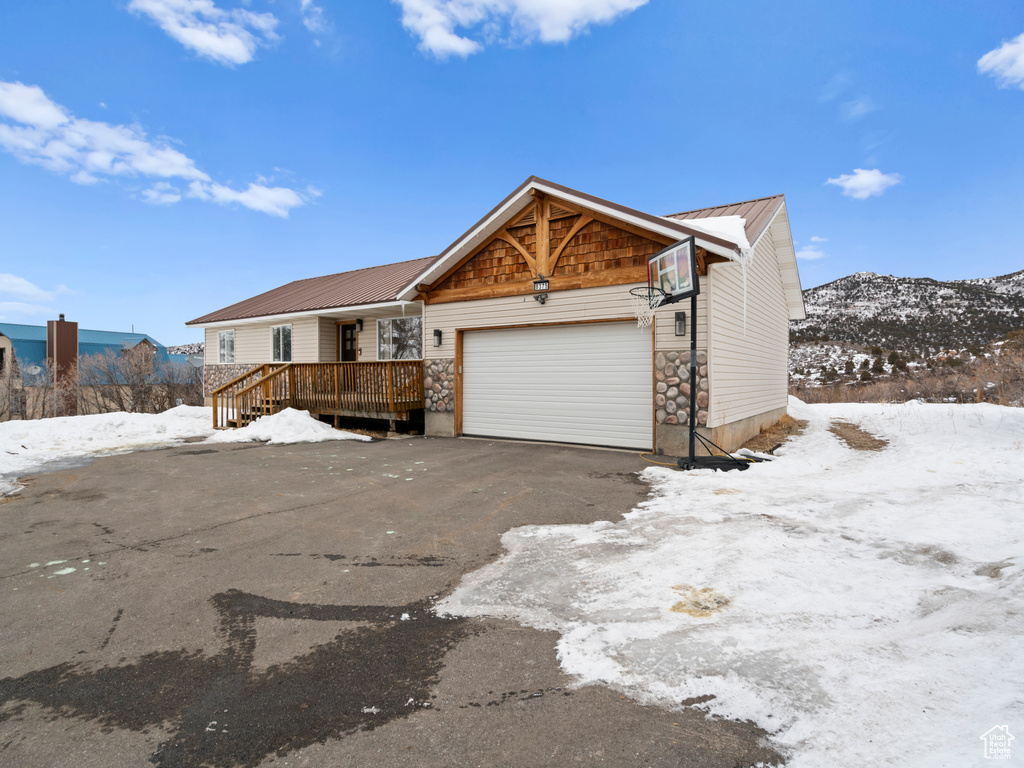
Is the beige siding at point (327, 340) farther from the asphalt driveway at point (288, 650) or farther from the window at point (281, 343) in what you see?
the asphalt driveway at point (288, 650)

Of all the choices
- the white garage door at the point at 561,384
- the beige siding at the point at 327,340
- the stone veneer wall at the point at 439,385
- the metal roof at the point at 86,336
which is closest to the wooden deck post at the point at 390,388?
the stone veneer wall at the point at 439,385

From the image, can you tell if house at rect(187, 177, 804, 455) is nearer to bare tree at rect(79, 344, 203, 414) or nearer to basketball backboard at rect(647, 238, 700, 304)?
basketball backboard at rect(647, 238, 700, 304)

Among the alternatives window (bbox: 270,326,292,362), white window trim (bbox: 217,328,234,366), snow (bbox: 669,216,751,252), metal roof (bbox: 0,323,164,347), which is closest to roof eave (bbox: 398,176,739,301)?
snow (bbox: 669,216,751,252)

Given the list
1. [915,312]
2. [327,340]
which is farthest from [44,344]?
[915,312]

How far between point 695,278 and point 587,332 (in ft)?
9.95

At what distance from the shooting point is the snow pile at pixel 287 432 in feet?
34.1

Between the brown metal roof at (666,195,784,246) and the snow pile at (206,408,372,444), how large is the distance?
353 inches

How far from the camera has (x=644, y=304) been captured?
8.55 meters

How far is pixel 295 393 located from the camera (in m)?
12.6

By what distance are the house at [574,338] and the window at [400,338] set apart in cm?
105

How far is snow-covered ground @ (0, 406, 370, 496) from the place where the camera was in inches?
343

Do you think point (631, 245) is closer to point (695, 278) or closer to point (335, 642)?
point (695, 278)

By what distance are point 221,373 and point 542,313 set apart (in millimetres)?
14720

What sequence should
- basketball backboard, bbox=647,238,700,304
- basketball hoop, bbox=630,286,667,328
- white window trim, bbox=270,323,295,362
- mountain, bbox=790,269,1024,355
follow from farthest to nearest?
mountain, bbox=790,269,1024,355, white window trim, bbox=270,323,295,362, basketball hoop, bbox=630,286,667,328, basketball backboard, bbox=647,238,700,304
